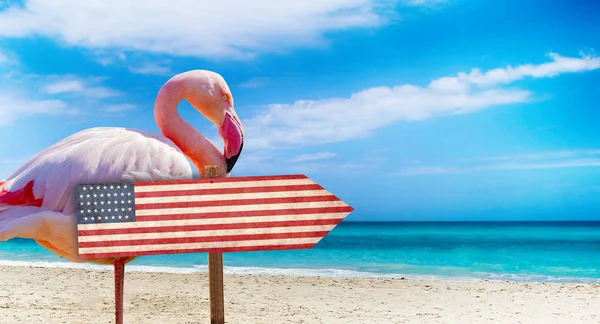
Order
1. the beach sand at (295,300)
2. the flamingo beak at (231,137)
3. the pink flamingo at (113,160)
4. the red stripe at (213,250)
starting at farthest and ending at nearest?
the beach sand at (295,300) → the flamingo beak at (231,137) → the pink flamingo at (113,160) → the red stripe at (213,250)

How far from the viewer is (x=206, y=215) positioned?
2594 mm

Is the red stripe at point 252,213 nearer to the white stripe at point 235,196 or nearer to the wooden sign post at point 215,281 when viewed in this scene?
the white stripe at point 235,196

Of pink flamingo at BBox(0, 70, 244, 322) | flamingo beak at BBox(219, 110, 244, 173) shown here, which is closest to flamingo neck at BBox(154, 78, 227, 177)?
pink flamingo at BBox(0, 70, 244, 322)

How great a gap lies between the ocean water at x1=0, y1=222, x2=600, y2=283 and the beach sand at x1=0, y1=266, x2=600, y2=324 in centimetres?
261

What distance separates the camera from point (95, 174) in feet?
10.8

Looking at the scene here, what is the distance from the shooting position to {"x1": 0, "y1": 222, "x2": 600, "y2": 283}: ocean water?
48.6 feet

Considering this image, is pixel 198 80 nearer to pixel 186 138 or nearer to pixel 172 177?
pixel 186 138

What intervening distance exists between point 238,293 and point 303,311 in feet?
6.44

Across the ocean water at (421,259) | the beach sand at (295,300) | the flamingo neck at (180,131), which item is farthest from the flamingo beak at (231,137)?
the ocean water at (421,259)

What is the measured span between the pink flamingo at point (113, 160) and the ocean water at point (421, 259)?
986 cm

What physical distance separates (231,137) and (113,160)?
2.37 ft

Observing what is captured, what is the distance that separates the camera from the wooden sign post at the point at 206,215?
2.58 m

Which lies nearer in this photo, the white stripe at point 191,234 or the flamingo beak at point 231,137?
the white stripe at point 191,234

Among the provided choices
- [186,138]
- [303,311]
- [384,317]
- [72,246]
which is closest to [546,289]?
[384,317]
